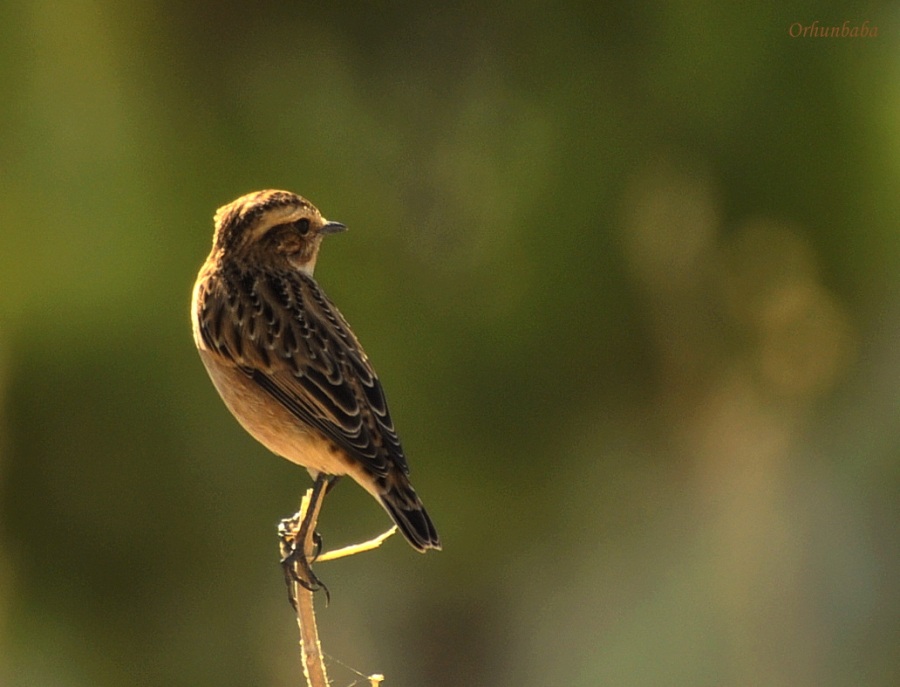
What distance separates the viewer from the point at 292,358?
461 cm

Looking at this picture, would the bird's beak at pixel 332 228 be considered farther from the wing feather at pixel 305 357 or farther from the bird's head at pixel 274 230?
the wing feather at pixel 305 357

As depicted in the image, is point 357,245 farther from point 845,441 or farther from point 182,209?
point 845,441

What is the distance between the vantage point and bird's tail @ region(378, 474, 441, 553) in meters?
4.06

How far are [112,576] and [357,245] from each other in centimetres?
289

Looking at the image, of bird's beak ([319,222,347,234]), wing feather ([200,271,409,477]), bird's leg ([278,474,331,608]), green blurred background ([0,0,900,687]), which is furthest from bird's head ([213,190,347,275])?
green blurred background ([0,0,900,687])

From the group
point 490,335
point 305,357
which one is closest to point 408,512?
point 305,357

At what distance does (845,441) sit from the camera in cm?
1006

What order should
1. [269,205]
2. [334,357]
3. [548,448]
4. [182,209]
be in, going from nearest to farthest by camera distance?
[334,357]
[269,205]
[182,209]
[548,448]

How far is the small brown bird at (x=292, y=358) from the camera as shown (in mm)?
4320

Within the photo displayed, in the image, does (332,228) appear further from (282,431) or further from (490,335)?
(490,335)

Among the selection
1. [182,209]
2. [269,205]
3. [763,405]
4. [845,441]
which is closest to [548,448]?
A: [763,405]

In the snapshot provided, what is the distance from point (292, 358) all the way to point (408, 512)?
78 centimetres

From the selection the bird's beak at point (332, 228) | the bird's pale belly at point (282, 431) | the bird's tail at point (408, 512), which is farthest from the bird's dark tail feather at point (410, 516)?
the bird's beak at point (332, 228)

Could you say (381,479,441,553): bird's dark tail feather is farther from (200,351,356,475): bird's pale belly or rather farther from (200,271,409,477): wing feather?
(200,351,356,475): bird's pale belly
